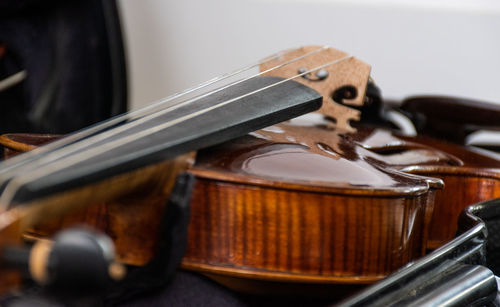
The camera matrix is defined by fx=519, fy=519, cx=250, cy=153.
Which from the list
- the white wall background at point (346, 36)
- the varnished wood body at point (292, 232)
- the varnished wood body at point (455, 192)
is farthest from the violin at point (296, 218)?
the white wall background at point (346, 36)

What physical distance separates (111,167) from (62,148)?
0.08 meters

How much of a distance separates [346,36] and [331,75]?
0.65 metres

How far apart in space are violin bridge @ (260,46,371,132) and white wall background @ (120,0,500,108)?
2.06 ft

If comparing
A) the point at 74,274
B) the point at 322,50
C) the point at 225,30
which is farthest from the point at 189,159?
the point at 225,30

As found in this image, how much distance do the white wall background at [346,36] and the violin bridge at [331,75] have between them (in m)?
0.63

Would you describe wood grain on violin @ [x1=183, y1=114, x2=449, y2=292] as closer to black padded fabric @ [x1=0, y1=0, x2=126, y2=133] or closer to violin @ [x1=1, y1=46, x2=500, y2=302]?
violin @ [x1=1, y1=46, x2=500, y2=302]

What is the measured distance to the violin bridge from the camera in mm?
726

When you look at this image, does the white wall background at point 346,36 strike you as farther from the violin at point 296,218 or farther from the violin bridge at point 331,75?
the violin at point 296,218

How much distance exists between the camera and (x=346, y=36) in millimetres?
1335

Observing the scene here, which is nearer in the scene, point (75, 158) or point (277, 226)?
point (75, 158)

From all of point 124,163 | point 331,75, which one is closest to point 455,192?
point 331,75

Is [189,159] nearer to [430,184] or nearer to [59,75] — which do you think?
[430,184]

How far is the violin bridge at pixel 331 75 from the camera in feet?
2.38

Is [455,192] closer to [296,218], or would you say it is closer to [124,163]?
[296,218]
